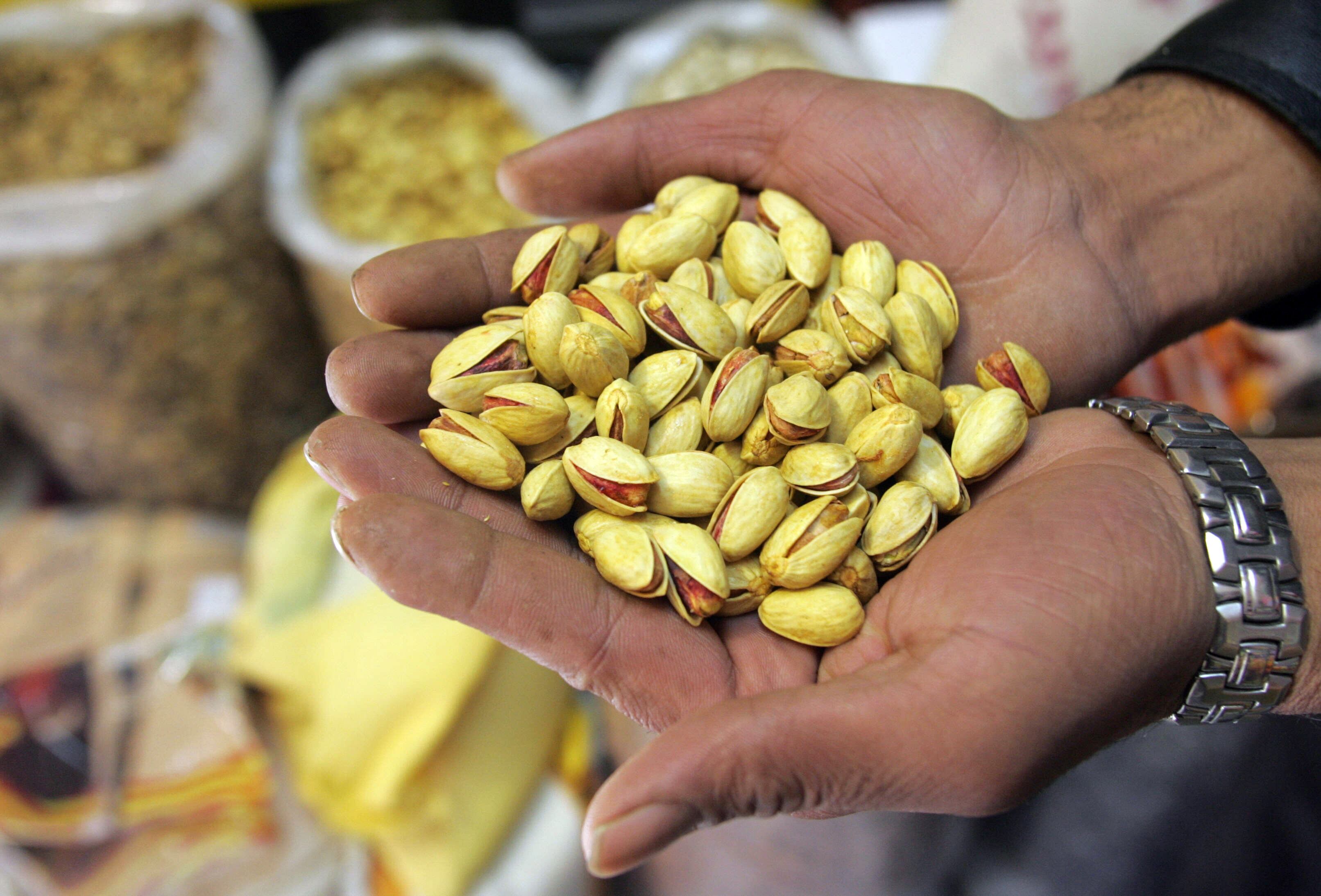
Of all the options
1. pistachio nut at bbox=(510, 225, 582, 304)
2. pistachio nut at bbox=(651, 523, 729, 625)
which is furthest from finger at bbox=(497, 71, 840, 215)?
pistachio nut at bbox=(651, 523, 729, 625)

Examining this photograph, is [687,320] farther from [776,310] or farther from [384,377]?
[384,377]

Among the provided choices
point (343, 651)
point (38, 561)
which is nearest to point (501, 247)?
point (343, 651)

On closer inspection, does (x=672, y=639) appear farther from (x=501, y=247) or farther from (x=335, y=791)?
(x=335, y=791)

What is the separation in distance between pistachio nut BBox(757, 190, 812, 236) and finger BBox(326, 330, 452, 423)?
1.59 ft

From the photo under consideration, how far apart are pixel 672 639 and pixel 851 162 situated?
2.37 feet

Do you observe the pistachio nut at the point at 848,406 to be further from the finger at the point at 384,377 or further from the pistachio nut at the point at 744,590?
the finger at the point at 384,377

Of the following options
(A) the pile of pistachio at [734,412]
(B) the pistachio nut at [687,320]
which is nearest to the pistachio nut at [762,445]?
(A) the pile of pistachio at [734,412]

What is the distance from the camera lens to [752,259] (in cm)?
122

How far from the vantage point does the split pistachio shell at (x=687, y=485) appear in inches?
42.0

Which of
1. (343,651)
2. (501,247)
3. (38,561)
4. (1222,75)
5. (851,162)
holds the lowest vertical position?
(38,561)

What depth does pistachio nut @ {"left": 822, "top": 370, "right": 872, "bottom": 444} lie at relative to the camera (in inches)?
44.4

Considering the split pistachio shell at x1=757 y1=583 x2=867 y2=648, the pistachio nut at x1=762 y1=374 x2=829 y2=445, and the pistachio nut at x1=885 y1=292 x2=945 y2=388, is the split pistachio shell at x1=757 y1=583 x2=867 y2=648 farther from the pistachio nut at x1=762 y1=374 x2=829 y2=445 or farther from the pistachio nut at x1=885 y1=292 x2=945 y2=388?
the pistachio nut at x1=885 y1=292 x2=945 y2=388

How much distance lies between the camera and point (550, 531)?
1.08 metres

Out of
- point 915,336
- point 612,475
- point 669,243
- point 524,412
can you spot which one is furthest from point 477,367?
point 915,336
